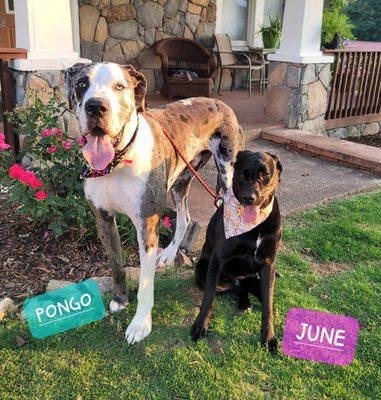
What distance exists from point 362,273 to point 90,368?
2.11 metres

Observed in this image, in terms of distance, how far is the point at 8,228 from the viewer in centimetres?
397

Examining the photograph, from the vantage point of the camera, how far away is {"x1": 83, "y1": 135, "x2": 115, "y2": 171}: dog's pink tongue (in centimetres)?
229

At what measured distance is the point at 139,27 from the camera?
8.68 m

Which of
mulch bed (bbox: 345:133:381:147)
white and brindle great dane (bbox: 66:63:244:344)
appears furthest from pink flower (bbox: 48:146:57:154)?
mulch bed (bbox: 345:133:381:147)

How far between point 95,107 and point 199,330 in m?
1.43

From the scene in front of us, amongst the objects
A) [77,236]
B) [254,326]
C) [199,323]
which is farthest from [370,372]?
[77,236]

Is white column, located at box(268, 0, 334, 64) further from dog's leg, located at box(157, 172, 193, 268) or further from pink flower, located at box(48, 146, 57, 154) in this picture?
pink flower, located at box(48, 146, 57, 154)

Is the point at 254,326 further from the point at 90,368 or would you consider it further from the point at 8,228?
the point at 8,228

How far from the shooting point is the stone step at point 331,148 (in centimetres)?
588

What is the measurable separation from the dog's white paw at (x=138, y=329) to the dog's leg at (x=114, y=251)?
0.86 feet

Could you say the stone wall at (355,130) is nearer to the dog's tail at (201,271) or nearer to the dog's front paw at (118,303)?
the dog's tail at (201,271)

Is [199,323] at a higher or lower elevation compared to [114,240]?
lower

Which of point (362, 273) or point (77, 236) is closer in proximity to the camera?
point (362, 273)

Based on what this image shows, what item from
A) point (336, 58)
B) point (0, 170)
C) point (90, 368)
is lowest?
Answer: point (90, 368)
